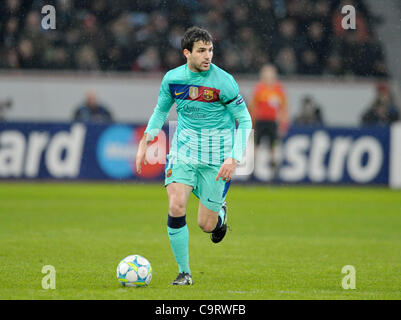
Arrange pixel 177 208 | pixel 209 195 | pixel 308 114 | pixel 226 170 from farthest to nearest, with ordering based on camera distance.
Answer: pixel 308 114, pixel 209 195, pixel 177 208, pixel 226 170

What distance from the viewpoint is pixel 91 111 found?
18188 mm

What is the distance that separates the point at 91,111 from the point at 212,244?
900 centimetres

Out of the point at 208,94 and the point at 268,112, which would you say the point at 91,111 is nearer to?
the point at 268,112

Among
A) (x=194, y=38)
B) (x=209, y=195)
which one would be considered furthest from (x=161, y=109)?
(x=209, y=195)

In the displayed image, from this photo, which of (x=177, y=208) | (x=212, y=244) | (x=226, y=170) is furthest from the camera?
(x=212, y=244)

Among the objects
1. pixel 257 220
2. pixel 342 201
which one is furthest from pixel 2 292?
pixel 342 201

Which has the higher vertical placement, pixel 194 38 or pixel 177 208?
pixel 194 38

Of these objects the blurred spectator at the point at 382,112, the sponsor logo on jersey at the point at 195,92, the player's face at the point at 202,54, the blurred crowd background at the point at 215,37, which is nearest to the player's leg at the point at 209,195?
the sponsor logo on jersey at the point at 195,92

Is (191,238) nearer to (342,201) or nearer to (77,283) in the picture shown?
(77,283)

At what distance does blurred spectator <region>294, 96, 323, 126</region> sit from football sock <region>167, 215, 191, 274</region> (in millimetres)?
13068

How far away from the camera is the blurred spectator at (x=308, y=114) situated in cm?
1970

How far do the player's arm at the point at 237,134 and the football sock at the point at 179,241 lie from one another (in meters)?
0.56

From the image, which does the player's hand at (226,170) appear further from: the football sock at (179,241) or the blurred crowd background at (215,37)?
the blurred crowd background at (215,37)

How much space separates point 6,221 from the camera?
11.2m
